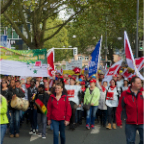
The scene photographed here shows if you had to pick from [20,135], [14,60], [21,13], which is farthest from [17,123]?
[21,13]

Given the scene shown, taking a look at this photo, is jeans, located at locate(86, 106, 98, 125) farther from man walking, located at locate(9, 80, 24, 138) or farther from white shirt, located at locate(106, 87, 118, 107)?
man walking, located at locate(9, 80, 24, 138)

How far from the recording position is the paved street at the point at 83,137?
7758 millimetres

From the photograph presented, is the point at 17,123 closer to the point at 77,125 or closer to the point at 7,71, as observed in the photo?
the point at 7,71

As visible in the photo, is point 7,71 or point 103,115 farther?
point 103,115

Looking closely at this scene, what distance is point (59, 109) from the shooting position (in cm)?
647

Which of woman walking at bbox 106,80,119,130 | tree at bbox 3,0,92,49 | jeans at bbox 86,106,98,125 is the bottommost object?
jeans at bbox 86,106,98,125

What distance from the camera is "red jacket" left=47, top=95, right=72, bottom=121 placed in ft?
21.3

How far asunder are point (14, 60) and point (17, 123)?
172cm

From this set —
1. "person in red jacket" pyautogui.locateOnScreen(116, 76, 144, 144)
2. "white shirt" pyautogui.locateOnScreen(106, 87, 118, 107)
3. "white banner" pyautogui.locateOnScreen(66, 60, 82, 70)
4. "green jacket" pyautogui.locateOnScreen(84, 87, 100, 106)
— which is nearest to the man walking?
"green jacket" pyautogui.locateOnScreen(84, 87, 100, 106)

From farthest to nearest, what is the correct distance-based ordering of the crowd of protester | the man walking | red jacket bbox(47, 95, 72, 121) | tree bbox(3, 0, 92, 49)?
tree bbox(3, 0, 92, 49)
the man walking
red jacket bbox(47, 95, 72, 121)
the crowd of protester

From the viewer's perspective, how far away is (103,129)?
9.55 meters

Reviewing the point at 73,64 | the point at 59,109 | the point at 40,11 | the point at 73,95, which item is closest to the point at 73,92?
the point at 73,95

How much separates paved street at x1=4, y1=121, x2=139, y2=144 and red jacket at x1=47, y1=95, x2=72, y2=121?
1.38 meters

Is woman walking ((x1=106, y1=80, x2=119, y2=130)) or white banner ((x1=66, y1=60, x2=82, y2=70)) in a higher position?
white banner ((x1=66, y1=60, x2=82, y2=70))
